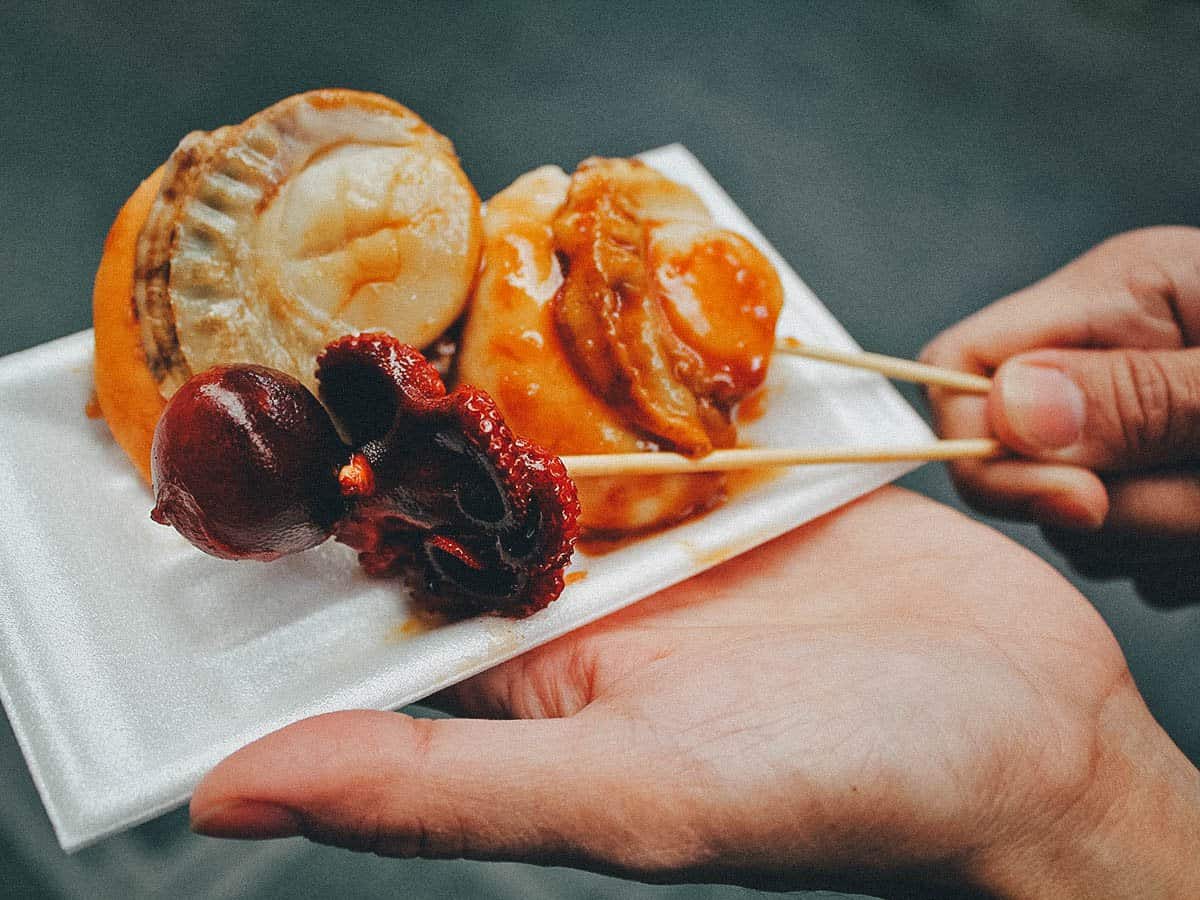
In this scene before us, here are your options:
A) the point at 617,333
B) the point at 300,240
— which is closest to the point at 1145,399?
the point at 617,333

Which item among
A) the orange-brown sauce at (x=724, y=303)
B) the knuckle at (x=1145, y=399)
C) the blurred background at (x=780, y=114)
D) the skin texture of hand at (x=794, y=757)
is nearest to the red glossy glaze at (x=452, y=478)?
the skin texture of hand at (x=794, y=757)

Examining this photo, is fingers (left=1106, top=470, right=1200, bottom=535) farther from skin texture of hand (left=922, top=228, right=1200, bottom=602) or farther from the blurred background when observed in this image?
the blurred background

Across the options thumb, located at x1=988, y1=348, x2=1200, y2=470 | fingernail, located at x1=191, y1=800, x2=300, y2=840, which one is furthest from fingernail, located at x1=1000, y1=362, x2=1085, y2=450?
fingernail, located at x1=191, y1=800, x2=300, y2=840

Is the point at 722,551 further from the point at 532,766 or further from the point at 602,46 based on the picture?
the point at 602,46

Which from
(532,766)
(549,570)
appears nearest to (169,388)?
(549,570)

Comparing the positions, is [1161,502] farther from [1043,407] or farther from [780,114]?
[780,114]

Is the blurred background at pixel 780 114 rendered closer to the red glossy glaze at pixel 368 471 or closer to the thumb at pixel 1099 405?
the thumb at pixel 1099 405
